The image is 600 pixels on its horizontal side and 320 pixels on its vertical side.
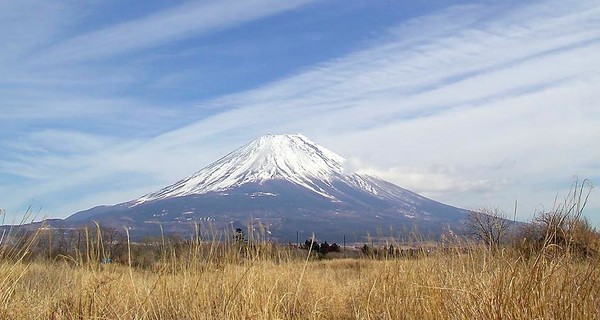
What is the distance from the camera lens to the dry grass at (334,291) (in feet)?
12.9

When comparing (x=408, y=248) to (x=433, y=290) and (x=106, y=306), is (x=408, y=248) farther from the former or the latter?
(x=106, y=306)

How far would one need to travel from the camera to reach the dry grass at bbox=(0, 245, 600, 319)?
3.93 m

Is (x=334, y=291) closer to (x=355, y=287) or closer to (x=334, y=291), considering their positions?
(x=334, y=291)

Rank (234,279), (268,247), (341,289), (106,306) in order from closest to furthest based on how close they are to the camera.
A: (106,306)
(234,279)
(268,247)
(341,289)

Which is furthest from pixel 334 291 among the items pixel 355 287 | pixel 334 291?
pixel 355 287

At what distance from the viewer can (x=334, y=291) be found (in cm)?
805

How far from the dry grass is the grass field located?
12mm

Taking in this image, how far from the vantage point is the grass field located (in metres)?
3.94

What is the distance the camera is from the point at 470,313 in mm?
4203

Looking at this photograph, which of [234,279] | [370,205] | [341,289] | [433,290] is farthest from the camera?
[370,205]

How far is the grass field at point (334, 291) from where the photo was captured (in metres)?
3.94

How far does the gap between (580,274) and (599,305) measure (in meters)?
0.23

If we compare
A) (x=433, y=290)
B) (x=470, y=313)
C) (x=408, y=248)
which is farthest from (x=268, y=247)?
(x=470, y=313)

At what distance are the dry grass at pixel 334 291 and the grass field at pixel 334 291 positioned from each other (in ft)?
0.04
